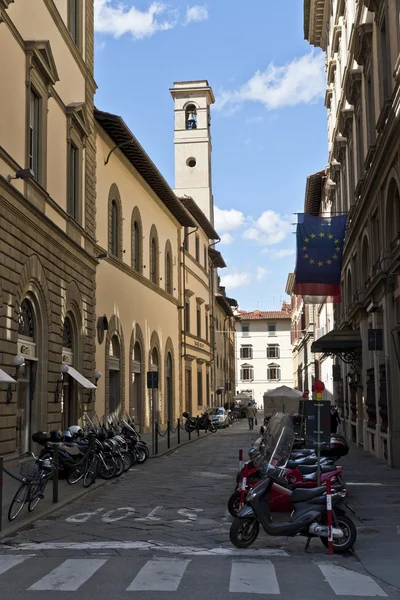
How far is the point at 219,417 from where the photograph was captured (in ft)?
153

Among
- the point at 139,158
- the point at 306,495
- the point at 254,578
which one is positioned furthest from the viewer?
the point at 139,158

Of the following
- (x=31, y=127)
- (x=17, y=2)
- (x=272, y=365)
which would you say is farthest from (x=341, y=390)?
(x=272, y=365)

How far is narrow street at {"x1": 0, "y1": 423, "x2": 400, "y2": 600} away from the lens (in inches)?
286

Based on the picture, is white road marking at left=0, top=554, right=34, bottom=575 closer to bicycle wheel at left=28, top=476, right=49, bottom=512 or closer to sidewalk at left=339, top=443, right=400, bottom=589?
bicycle wheel at left=28, top=476, right=49, bottom=512

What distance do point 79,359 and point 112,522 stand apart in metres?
13.0

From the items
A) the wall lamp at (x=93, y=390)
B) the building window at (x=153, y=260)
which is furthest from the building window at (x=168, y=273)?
the wall lamp at (x=93, y=390)

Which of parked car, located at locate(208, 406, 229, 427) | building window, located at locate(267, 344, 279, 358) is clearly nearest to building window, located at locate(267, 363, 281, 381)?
building window, located at locate(267, 344, 279, 358)

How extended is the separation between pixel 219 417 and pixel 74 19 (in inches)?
1083

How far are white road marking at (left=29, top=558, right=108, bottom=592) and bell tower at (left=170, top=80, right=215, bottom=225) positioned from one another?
166 ft

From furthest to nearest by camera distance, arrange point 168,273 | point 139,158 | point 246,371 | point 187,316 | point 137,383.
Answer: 1. point 246,371
2. point 187,316
3. point 168,273
4. point 137,383
5. point 139,158

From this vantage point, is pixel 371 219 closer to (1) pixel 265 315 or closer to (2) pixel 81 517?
(2) pixel 81 517

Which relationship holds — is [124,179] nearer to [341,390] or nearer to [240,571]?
[341,390]

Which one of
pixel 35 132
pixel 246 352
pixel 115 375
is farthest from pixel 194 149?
pixel 246 352

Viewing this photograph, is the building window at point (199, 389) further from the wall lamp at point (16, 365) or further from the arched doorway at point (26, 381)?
the wall lamp at point (16, 365)
